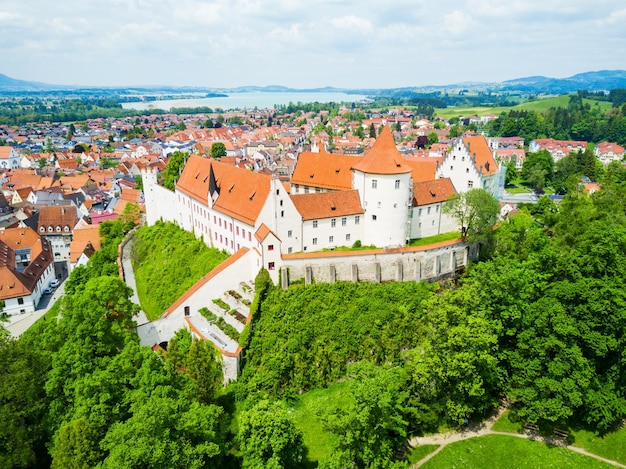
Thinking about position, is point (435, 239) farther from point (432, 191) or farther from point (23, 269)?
point (23, 269)

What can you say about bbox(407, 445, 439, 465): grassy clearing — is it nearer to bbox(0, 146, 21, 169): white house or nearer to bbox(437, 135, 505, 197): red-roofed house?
bbox(437, 135, 505, 197): red-roofed house

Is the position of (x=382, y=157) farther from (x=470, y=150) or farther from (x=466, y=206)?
(x=470, y=150)

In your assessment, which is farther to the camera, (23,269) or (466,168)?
(23,269)

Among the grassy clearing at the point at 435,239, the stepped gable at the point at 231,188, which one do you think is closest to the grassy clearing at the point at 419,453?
the grassy clearing at the point at 435,239

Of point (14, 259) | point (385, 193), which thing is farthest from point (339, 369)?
point (14, 259)

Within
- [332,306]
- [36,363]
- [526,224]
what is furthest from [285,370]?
[526,224]

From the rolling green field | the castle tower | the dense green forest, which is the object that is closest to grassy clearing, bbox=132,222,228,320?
the dense green forest
